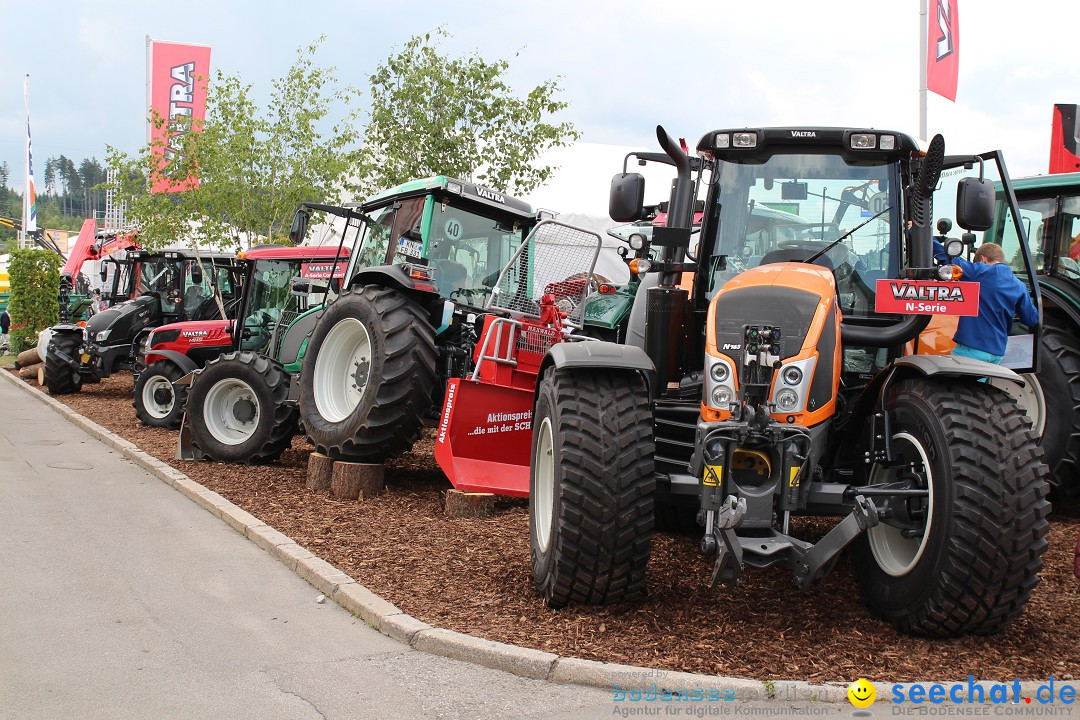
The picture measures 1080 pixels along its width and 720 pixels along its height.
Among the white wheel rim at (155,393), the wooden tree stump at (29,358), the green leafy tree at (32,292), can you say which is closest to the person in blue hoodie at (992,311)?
the white wheel rim at (155,393)

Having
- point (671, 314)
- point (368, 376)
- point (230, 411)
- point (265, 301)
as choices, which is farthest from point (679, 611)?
point (265, 301)

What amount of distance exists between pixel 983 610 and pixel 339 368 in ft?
20.3

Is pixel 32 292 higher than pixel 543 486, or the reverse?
pixel 32 292

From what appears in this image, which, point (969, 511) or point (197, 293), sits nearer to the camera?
point (969, 511)

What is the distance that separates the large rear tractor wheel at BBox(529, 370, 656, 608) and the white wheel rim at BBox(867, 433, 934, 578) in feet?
3.77

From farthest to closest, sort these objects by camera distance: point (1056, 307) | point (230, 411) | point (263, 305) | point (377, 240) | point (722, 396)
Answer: point (263, 305)
point (230, 411)
point (377, 240)
point (1056, 307)
point (722, 396)

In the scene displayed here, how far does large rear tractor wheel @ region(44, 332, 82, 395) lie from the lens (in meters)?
17.9

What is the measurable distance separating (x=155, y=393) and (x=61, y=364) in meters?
5.39

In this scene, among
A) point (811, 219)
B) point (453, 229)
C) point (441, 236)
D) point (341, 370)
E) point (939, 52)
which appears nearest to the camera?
point (811, 219)

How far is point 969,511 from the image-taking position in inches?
171

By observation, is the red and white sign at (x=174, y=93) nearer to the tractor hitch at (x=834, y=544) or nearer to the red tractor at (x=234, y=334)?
the red tractor at (x=234, y=334)

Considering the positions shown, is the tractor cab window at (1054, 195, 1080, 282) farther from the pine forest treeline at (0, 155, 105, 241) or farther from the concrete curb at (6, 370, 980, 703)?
the pine forest treeline at (0, 155, 105, 241)

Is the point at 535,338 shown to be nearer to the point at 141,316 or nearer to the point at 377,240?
the point at 377,240

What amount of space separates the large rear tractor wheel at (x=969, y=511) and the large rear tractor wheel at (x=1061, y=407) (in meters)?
3.66
